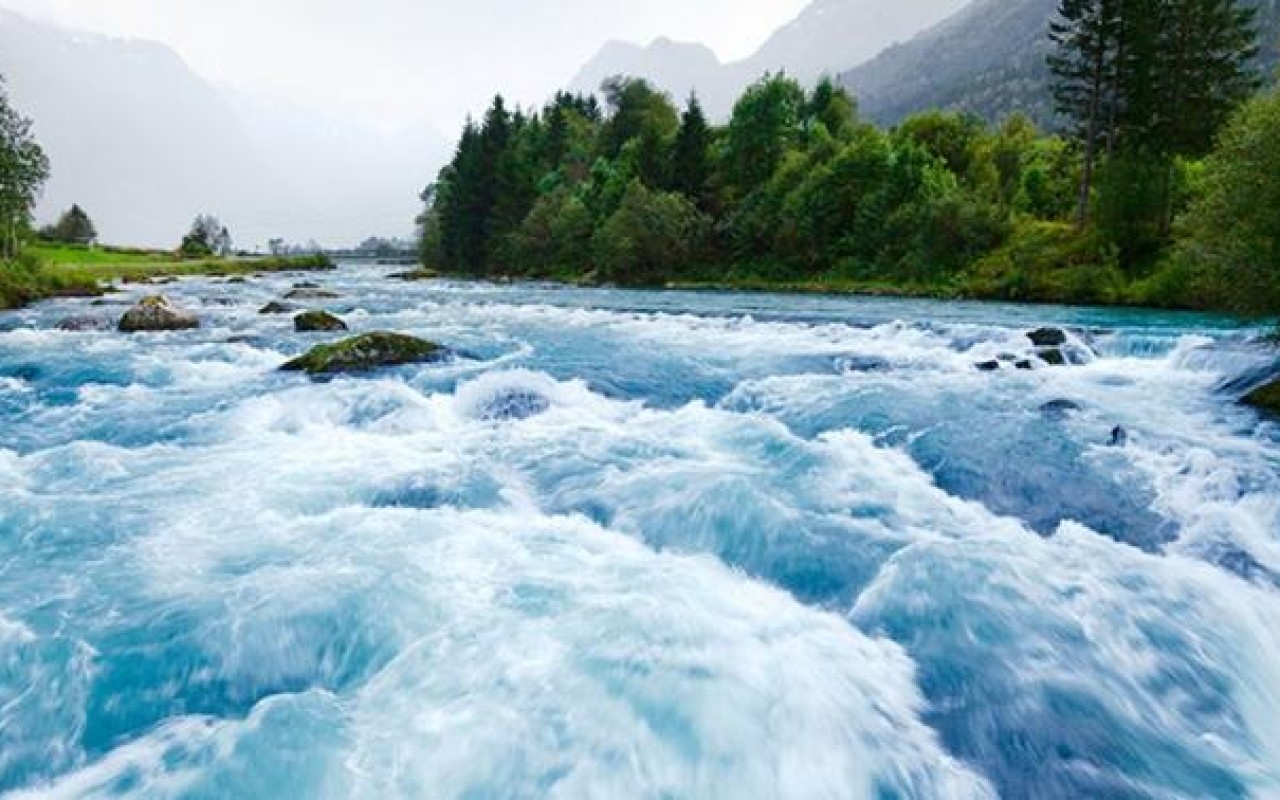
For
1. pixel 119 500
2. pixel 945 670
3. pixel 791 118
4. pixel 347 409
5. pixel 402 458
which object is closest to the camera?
pixel 945 670

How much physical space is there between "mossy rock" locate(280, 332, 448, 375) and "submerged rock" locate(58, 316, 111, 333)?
45.2ft

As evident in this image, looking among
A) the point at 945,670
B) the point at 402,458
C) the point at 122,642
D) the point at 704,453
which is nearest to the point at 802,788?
the point at 945,670

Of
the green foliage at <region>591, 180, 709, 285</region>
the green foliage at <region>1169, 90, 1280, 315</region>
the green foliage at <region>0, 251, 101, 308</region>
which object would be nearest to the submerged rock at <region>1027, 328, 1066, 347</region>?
the green foliage at <region>1169, 90, 1280, 315</region>

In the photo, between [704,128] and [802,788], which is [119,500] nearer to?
[802,788]

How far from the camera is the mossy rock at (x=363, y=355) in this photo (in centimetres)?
1822

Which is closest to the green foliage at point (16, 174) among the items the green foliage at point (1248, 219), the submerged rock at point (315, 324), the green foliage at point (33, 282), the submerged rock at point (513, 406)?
the green foliage at point (33, 282)

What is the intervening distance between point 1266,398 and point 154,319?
3180cm

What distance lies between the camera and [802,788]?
519 centimetres

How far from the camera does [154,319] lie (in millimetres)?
27656

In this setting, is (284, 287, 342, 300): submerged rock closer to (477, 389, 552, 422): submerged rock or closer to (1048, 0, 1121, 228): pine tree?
(477, 389, 552, 422): submerged rock

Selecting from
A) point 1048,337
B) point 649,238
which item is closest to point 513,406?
point 1048,337

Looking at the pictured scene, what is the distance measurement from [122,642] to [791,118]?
235 ft

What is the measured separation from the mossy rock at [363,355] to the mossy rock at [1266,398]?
1790 cm

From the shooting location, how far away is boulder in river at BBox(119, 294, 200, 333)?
27406 mm
